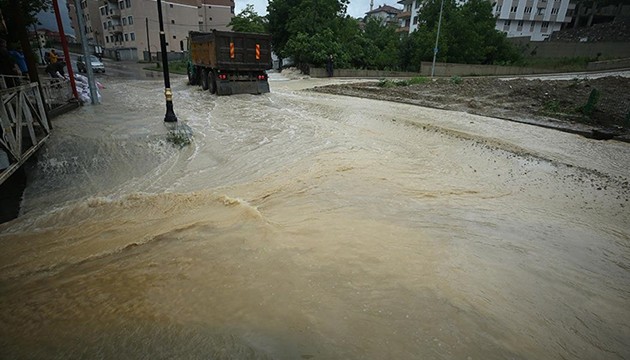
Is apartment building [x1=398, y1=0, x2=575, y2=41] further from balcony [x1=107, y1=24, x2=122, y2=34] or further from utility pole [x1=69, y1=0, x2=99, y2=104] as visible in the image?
utility pole [x1=69, y1=0, x2=99, y2=104]

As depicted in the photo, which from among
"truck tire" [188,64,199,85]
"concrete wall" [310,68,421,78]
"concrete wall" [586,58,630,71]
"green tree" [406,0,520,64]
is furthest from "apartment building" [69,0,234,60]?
"concrete wall" [586,58,630,71]

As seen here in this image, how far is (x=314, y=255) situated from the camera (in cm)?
356

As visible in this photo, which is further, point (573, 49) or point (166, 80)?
point (573, 49)

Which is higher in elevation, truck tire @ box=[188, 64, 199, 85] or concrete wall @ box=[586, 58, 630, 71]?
concrete wall @ box=[586, 58, 630, 71]

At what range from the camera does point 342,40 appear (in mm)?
34719

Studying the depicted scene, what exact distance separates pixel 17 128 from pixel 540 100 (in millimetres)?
17988

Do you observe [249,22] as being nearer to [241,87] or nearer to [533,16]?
[241,87]

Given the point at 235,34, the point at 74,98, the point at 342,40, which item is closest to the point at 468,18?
the point at 342,40

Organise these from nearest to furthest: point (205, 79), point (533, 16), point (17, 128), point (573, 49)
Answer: point (17, 128) → point (205, 79) → point (573, 49) → point (533, 16)

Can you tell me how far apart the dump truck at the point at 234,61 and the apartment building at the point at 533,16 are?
47.1 m

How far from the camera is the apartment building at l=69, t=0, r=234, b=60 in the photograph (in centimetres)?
5097

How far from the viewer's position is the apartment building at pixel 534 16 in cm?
5403

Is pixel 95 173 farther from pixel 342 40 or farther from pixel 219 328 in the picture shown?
pixel 342 40

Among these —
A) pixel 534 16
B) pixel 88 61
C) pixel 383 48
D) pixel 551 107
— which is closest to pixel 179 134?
pixel 88 61
